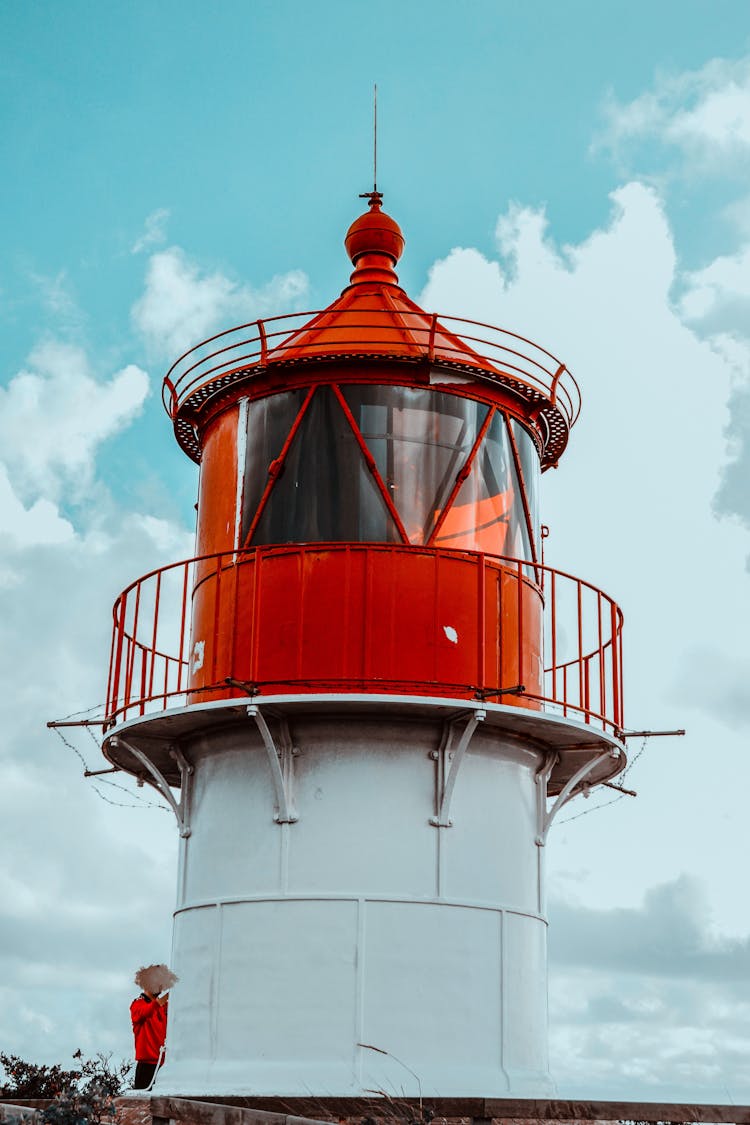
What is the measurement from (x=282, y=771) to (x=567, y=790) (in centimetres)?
334

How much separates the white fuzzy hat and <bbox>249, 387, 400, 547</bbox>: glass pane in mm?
4390

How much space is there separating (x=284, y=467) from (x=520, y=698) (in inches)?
135

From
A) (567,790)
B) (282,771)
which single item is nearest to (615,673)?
(567,790)

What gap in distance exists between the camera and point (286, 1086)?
14.5m

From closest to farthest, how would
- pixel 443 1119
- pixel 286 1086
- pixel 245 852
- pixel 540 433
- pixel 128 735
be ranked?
pixel 443 1119
pixel 286 1086
pixel 245 852
pixel 128 735
pixel 540 433

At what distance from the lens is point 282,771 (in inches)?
609

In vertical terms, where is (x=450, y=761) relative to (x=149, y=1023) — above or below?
above

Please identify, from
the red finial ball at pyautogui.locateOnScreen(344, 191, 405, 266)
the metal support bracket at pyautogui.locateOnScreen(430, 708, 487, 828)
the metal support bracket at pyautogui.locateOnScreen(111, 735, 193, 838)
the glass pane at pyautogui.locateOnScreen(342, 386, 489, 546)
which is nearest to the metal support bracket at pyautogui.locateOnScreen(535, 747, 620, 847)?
the metal support bracket at pyautogui.locateOnScreen(430, 708, 487, 828)

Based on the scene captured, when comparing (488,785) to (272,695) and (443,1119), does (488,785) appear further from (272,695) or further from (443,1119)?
(443,1119)

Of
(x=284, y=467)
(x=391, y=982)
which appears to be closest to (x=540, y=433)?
(x=284, y=467)

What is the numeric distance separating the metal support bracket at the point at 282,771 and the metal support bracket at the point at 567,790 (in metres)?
2.84

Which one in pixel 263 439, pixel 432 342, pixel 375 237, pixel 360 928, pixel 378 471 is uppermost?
pixel 375 237

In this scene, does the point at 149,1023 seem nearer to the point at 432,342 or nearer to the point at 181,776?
the point at 181,776

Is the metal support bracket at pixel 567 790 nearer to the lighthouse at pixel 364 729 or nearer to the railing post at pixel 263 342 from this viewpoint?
the lighthouse at pixel 364 729
